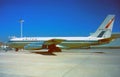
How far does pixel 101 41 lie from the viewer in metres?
18.7

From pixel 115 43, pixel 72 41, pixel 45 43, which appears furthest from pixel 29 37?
pixel 115 43

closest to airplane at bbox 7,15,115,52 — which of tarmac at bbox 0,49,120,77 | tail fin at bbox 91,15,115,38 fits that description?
tail fin at bbox 91,15,115,38

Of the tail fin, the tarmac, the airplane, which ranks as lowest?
the tarmac

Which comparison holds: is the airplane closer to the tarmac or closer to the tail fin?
the tail fin

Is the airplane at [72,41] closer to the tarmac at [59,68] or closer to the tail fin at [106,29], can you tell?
the tail fin at [106,29]

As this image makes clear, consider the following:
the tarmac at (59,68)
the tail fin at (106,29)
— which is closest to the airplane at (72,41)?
the tail fin at (106,29)

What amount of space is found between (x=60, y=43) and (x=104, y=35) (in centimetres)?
346

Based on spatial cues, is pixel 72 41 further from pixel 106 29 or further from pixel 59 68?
pixel 59 68

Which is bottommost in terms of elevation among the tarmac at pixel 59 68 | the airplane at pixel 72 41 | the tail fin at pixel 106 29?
the tarmac at pixel 59 68

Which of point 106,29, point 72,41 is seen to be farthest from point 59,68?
point 106,29

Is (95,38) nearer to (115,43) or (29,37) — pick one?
(29,37)

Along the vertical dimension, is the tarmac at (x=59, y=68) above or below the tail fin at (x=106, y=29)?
below

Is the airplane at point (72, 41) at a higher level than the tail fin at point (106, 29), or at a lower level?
lower

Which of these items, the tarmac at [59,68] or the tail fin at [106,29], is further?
the tail fin at [106,29]
